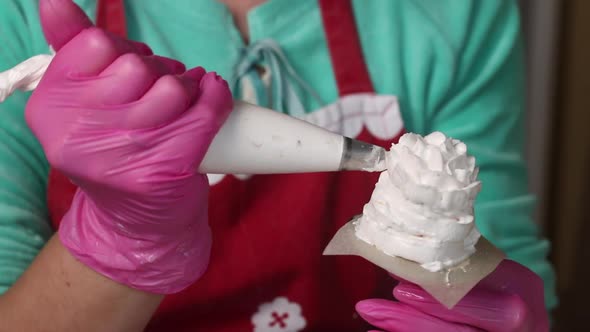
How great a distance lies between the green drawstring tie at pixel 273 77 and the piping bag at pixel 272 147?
0.26 meters

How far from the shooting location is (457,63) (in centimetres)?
95

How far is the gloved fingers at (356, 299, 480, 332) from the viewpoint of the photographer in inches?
24.7

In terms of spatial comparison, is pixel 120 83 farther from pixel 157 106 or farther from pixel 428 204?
pixel 428 204

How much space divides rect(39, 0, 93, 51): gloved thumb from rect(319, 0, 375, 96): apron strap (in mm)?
396

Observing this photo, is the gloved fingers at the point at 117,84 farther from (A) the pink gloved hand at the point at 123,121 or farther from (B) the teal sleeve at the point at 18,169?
(B) the teal sleeve at the point at 18,169

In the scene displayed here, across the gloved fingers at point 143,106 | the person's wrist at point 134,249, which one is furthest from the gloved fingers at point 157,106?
the person's wrist at point 134,249

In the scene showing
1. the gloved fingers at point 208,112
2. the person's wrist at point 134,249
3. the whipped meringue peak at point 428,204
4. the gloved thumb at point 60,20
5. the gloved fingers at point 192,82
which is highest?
the gloved thumb at point 60,20

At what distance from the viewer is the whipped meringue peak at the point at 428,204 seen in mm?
569

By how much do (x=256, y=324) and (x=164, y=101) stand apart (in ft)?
1.35

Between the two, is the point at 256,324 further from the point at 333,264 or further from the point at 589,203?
the point at 589,203

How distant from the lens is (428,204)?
57cm

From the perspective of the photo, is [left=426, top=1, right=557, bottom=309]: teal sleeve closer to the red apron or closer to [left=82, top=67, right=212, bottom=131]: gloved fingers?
the red apron

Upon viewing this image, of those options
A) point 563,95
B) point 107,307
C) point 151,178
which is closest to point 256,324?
point 107,307

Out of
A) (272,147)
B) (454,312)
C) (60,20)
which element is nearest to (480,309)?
(454,312)
